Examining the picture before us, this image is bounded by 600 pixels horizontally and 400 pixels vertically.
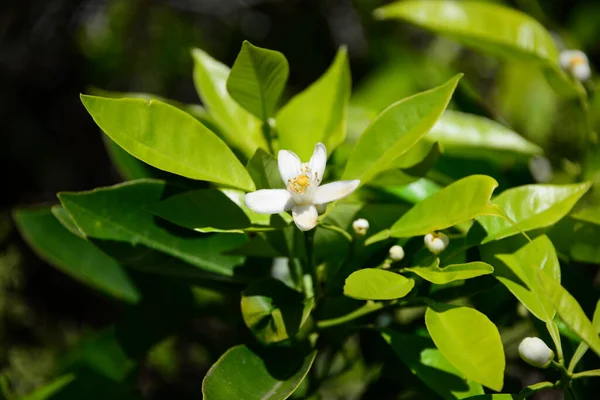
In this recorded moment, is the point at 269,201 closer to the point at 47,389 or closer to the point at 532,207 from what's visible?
the point at 532,207

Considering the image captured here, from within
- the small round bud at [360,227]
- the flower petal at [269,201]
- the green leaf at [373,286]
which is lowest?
the green leaf at [373,286]

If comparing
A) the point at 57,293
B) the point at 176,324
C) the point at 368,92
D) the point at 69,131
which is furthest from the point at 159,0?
the point at 176,324

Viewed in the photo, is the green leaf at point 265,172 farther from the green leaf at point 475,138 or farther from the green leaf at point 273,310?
the green leaf at point 475,138

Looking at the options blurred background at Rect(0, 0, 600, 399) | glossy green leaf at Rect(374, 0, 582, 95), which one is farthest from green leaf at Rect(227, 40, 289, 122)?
blurred background at Rect(0, 0, 600, 399)

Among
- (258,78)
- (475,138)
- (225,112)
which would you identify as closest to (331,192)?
(258,78)

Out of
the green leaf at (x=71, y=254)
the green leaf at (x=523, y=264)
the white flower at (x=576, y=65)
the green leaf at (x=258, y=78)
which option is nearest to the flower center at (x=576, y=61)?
the white flower at (x=576, y=65)

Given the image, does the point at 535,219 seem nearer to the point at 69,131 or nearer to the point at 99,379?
the point at 99,379
